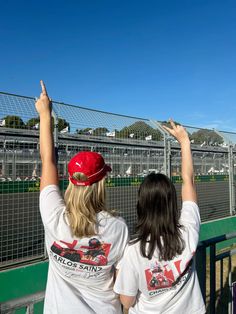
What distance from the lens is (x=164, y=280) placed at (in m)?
1.94

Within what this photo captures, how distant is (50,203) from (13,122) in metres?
2.84

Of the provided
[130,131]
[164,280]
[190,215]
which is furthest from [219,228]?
[164,280]

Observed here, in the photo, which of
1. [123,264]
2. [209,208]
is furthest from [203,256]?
[209,208]

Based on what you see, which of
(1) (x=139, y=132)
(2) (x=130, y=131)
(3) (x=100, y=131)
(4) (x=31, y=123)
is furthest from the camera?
(1) (x=139, y=132)

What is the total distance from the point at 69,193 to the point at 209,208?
370 inches

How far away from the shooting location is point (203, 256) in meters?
3.02

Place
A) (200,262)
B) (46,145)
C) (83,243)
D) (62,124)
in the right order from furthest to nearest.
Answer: (62,124)
(200,262)
(46,145)
(83,243)

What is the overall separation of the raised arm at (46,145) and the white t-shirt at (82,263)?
0.20 meters

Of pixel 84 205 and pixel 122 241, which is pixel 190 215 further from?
pixel 84 205

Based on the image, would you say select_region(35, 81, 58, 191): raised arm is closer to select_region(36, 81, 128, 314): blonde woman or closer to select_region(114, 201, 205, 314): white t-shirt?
select_region(36, 81, 128, 314): blonde woman

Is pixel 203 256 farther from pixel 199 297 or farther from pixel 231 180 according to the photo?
pixel 231 180

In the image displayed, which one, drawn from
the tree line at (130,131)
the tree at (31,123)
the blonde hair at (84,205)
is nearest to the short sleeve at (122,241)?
the blonde hair at (84,205)

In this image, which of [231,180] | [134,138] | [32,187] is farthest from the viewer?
[231,180]

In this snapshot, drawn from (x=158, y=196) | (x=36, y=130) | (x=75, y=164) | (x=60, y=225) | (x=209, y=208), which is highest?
(x=36, y=130)
